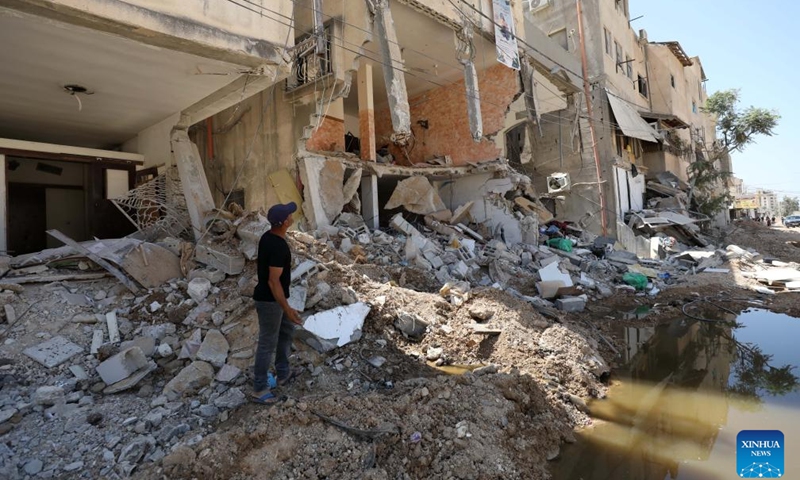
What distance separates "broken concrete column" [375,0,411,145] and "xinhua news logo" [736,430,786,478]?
6.87 m

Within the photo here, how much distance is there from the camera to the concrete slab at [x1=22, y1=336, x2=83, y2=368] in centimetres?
375

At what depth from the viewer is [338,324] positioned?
183 inches

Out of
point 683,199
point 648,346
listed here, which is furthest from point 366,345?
point 683,199

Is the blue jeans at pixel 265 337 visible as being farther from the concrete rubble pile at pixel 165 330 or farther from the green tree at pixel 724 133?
the green tree at pixel 724 133

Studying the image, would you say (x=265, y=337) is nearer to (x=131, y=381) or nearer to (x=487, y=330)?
(x=131, y=381)

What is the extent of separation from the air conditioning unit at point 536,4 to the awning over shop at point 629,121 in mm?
5372

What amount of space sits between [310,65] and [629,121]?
15.4m

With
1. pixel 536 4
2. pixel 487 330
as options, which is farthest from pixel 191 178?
pixel 536 4

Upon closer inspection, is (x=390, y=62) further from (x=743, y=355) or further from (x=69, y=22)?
(x=743, y=355)

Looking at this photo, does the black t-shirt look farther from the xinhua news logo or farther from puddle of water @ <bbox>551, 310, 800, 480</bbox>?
the xinhua news logo

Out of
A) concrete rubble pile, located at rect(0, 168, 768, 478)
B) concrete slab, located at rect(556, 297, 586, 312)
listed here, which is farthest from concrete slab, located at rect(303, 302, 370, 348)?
concrete slab, located at rect(556, 297, 586, 312)

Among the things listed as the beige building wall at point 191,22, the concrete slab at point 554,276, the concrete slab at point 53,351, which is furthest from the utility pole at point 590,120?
the concrete slab at point 53,351

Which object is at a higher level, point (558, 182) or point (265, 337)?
point (558, 182)

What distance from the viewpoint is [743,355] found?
5.71 metres
